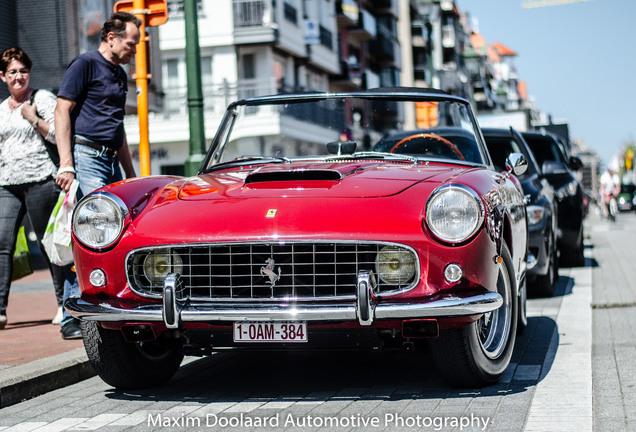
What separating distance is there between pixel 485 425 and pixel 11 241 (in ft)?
14.7

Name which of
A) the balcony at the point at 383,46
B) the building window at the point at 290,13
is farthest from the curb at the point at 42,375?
the balcony at the point at 383,46

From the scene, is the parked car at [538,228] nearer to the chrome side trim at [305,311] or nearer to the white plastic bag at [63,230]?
the white plastic bag at [63,230]

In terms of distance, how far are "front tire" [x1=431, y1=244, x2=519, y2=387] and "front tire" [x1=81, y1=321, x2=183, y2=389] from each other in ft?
4.60

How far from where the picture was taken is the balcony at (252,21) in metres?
35.9

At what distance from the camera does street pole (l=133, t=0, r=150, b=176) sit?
8969 millimetres

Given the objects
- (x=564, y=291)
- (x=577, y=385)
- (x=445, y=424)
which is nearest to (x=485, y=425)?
(x=445, y=424)

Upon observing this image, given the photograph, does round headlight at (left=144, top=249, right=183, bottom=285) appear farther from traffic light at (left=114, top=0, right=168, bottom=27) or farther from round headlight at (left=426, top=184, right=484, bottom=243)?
traffic light at (left=114, top=0, right=168, bottom=27)

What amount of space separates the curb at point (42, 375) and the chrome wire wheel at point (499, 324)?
2.28 metres

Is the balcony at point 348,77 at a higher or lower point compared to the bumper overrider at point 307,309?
higher

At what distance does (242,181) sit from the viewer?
5.63m

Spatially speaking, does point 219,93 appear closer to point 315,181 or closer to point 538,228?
point 538,228

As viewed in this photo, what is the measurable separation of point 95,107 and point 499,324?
10.2ft

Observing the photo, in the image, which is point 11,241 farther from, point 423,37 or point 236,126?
point 423,37

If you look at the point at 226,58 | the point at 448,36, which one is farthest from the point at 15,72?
the point at 448,36
